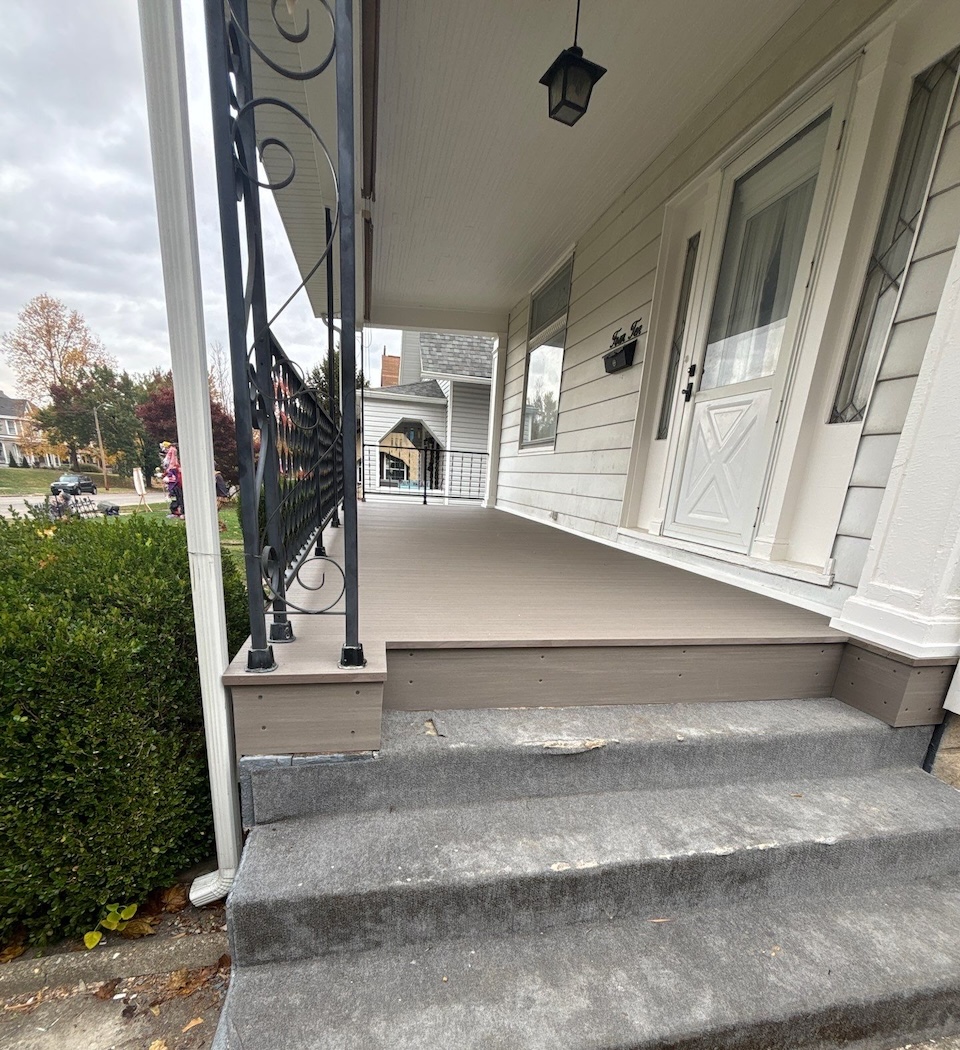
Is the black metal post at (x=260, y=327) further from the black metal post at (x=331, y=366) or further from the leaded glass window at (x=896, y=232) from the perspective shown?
the leaded glass window at (x=896, y=232)

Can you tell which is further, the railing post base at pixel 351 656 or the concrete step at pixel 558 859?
the railing post base at pixel 351 656

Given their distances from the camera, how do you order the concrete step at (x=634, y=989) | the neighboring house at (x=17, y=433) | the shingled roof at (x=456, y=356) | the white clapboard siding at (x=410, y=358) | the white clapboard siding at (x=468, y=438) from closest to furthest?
the concrete step at (x=634, y=989) < the neighboring house at (x=17, y=433) < the shingled roof at (x=456, y=356) < the white clapboard siding at (x=468, y=438) < the white clapboard siding at (x=410, y=358)

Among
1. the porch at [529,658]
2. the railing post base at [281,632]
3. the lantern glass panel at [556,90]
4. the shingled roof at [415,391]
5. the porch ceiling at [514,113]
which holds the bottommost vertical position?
the porch at [529,658]

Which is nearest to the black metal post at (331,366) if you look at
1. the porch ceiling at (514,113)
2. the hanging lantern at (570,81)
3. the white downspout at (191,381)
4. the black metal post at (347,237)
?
the black metal post at (347,237)

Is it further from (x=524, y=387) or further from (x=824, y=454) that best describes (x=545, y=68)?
(x=524, y=387)

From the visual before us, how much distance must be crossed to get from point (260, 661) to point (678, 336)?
2961 mm

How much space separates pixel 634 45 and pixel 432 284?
11.3 feet

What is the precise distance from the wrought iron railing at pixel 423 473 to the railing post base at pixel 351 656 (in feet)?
20.9

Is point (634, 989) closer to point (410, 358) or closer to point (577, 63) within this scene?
point (577, 63)

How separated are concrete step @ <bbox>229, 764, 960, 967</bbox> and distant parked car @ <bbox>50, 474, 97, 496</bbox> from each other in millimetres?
8247

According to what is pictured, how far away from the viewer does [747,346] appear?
2.34m

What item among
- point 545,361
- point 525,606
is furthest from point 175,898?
point 545,361

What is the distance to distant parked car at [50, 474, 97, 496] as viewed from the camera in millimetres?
6918

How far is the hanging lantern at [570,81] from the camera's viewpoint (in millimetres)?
1987
